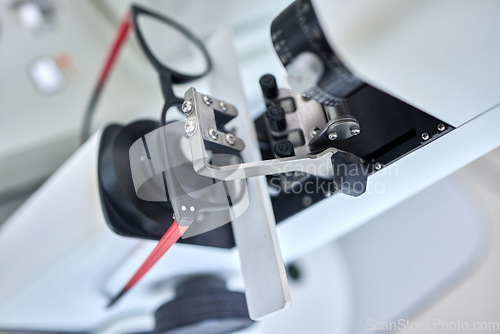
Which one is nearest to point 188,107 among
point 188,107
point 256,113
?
point 188,107

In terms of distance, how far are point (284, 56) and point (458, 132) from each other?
0.71ft

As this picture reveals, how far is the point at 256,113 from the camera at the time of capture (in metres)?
0.73

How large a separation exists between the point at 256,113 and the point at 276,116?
0.83ft

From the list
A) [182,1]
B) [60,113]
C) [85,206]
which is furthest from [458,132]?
[60,113]

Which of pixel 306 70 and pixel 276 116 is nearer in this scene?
pixel 306 70

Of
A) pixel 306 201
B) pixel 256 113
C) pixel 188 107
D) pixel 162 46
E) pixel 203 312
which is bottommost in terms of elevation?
pixel 203 312

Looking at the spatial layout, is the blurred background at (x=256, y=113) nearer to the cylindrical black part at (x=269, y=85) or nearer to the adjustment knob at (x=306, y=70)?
the cylindrical black part at (x=269, y=85)

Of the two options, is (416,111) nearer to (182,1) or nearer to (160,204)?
(160,204)

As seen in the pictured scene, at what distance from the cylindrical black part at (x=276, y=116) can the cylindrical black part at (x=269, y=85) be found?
0.02 m

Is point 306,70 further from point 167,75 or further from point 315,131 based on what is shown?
point 167,75

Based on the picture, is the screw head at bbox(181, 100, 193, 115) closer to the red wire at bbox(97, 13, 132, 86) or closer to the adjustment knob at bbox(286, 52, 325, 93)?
the adjustment knob at bbox(286, 52, 325, 93)

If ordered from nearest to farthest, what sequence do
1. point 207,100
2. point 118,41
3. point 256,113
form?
Result: point 207,100, point 256,113, point 118,41

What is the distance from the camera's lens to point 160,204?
0.50 metres

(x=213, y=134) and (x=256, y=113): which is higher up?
(x=256, y=113)
